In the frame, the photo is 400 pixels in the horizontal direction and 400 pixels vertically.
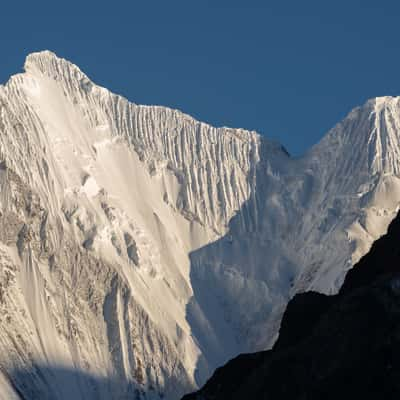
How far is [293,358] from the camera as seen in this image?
74688 millimetres

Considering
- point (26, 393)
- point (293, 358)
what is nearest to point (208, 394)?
point (293, 358)

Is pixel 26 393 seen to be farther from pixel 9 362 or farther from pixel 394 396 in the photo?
pixel 394 396

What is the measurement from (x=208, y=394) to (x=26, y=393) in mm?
107949

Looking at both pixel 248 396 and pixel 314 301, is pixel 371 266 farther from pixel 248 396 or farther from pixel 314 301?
pixel 248 396

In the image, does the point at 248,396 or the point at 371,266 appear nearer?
the point at 248,396

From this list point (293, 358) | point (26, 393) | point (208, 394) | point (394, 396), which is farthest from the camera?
point (26, 393)

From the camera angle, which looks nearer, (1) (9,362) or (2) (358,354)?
(2) (358,354)

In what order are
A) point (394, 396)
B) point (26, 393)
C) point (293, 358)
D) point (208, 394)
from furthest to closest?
point (26, 393)
point (208, 394)
point (293, 358)
point (394, 396)

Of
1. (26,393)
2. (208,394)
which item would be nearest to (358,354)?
(208,394)

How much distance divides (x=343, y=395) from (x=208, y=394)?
12.3m

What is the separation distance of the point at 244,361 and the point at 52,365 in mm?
117433

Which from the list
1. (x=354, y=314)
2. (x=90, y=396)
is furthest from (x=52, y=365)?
(x=354, y=314)

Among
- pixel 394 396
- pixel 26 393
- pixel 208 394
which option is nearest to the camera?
pixel 394 396

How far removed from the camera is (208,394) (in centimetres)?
8238
